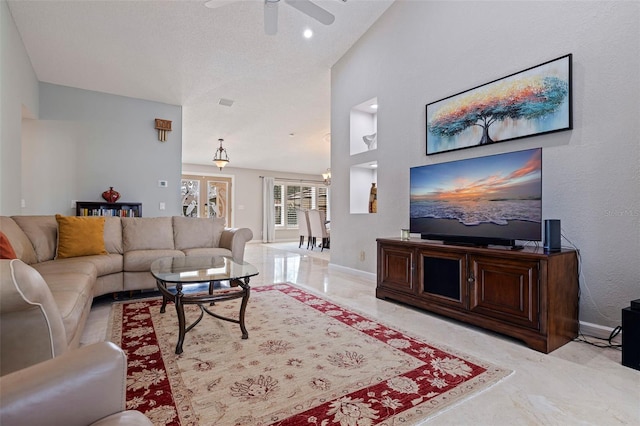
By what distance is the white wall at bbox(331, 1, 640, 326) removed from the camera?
212 cm

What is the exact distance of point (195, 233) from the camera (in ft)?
12.8

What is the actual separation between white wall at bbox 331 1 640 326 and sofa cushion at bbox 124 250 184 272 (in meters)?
2.73

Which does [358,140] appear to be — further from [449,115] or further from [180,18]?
[180,18]

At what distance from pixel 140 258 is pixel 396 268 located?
104 inches

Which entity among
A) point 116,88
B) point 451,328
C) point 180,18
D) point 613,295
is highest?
point 180,18

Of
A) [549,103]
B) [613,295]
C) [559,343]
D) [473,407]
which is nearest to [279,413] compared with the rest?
[473,407]

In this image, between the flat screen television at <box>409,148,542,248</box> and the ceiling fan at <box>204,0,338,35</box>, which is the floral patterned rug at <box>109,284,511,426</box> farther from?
the ceiling fan at <box>204,0,338,35</box>

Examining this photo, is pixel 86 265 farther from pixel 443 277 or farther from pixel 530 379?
pixel 530 379

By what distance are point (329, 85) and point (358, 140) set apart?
57.6 inches

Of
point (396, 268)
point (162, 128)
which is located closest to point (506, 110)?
point (396, 268)

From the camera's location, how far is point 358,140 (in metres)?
4.68

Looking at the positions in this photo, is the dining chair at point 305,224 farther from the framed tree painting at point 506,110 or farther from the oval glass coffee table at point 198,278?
the oval glass coffee table at point 198,278

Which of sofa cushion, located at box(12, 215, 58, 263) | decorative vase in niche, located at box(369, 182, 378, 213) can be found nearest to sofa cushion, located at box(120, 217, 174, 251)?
sofa cushion, located at box(12, 215, 58, 263)

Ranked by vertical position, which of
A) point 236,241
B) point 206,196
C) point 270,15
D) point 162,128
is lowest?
point 236,241
